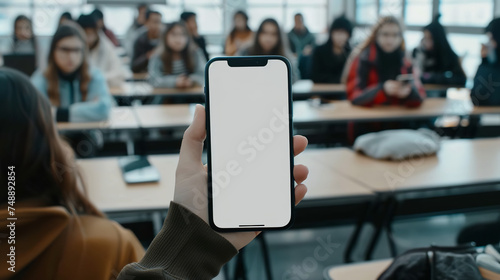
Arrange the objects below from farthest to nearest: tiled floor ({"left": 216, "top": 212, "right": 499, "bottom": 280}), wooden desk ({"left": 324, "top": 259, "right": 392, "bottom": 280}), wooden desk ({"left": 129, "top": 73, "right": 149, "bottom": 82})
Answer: wooden desk ({"left": 129, "top": 73, "right": 149, "bottom": 82}), tiled floor ({"left": 216, "top": 212, "right": 499, "bottom": 280}), wooden desk ({"left": 324, "top": 259, "right": 392, "bottom": 280})

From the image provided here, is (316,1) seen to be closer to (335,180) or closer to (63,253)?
(335,180)

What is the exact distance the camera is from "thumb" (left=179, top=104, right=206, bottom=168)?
0.67 meters

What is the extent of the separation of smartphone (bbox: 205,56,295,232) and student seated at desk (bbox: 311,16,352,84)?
4.27 m

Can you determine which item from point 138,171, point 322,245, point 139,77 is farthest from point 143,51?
point 138,171

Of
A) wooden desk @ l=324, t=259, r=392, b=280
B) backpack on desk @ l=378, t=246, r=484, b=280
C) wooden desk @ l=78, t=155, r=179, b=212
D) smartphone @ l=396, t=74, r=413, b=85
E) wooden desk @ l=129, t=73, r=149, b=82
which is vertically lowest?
wooden desk @ l=324, t=259, r=392, b=280

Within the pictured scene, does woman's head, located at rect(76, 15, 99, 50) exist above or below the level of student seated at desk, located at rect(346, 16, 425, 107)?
above

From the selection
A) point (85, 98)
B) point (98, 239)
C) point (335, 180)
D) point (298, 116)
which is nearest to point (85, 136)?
point (85, 98)

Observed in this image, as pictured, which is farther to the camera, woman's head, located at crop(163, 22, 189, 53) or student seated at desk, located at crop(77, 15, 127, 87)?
student seated at desk, located at crop(77, 15, 127, 87)

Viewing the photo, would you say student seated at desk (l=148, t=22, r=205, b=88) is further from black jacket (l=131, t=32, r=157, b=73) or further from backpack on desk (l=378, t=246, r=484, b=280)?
backpack on desk (l=378, t=246, r=484, b=280)

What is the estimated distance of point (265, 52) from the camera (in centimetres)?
426

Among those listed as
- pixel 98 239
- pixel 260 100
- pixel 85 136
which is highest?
pixel 260 100

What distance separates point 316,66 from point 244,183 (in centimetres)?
439

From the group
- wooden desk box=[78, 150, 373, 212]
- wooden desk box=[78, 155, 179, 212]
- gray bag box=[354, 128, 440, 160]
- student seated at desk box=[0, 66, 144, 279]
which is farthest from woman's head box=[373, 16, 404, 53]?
student seated at desk box=[0, 66, 144, 279]

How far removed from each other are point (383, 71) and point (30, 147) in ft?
10.2
